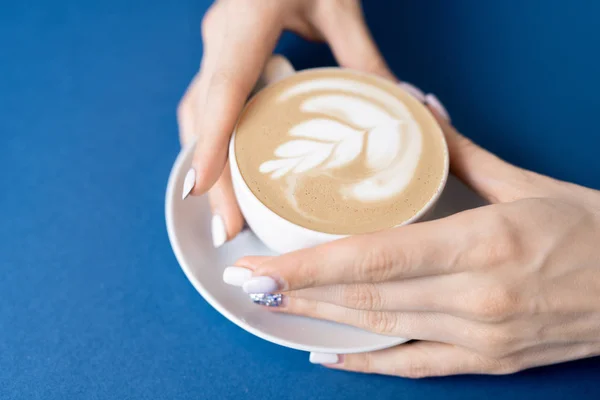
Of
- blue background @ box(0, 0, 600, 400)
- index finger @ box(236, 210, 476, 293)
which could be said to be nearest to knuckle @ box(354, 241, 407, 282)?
index finger @ box(236, 210, 476, 293)

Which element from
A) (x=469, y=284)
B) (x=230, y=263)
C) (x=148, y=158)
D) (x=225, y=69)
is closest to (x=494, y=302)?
(x=469, y=284)

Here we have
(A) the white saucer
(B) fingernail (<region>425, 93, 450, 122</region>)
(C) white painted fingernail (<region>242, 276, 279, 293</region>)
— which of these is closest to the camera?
(C) white painted fingernail (<region>242, 276, 279, 293</region>)

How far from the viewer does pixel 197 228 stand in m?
0.90

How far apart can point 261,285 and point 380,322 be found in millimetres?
201

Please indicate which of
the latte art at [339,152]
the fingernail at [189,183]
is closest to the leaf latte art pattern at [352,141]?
the latte art at [339,152]

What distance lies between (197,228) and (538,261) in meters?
0.52

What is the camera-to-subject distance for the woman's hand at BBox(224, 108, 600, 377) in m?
0.68

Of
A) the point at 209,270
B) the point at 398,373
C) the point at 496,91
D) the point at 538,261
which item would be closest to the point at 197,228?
the point at 209,270

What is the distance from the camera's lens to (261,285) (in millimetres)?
676

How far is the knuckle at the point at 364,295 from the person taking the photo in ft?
2.43

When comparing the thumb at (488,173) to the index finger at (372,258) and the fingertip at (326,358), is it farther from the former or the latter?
the fingertip at (326,358)

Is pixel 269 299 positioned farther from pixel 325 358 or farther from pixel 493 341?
pixel 493 341

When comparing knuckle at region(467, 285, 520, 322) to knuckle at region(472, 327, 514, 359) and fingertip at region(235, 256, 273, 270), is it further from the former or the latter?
fingertip at region(235, 256, 273, 270)

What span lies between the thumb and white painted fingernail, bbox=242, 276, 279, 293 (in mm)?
394
